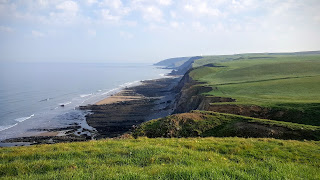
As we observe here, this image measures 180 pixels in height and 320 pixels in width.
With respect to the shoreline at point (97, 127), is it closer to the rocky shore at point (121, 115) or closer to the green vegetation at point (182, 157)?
the rocky shore at point (121, 115)

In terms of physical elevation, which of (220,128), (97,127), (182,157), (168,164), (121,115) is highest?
(168,164)

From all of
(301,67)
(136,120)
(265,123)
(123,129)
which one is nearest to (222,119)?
(265,123)

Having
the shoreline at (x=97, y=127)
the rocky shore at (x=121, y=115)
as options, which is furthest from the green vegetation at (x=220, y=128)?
the shoreline at (x=97, y=127)

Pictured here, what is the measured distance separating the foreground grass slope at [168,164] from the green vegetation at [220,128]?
9813 mm

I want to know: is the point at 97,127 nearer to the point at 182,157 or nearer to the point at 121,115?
the point at 121,115

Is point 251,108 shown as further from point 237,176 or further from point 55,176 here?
point 55,176

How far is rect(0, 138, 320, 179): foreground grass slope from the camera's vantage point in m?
7.45

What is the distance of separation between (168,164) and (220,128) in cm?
1925

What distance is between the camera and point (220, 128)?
26.7 meters

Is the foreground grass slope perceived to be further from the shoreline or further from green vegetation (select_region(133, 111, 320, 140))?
the shoreline

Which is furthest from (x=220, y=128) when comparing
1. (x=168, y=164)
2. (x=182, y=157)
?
(x=168, y=164)

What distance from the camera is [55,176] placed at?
746 centimetres

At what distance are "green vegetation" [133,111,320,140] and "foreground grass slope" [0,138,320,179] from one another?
9813 mm

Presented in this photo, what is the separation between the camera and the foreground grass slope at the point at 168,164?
7.45 m
